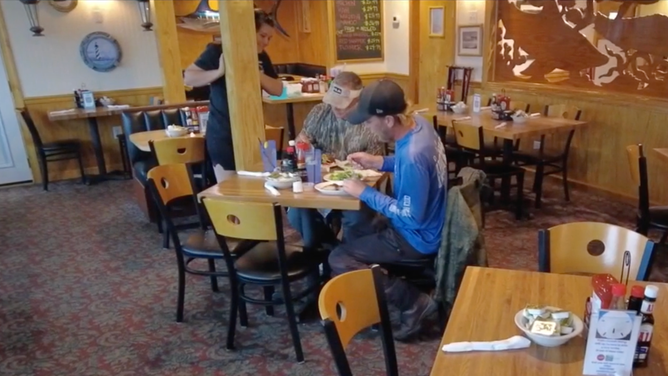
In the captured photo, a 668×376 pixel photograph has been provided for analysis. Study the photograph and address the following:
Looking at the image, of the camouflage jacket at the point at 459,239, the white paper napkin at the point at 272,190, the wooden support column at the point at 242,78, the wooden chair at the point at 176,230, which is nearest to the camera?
the camouflage jacket at the point at 459,239

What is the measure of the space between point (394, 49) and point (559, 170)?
330 centimetres

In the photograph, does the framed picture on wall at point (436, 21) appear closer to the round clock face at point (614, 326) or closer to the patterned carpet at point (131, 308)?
the patterned carpet at point (131, 308)

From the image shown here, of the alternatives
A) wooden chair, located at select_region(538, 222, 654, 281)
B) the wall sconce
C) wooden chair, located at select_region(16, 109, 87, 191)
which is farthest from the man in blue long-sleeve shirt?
the wall sconce

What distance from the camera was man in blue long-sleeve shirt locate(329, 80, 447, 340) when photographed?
7.15 feet

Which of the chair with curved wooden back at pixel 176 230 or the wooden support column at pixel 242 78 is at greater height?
the wooden support column at pixel 242 78

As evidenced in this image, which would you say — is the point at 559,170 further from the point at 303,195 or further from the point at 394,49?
the point at 394,49

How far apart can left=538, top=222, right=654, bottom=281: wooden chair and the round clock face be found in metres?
0.67

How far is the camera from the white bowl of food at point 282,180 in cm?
257

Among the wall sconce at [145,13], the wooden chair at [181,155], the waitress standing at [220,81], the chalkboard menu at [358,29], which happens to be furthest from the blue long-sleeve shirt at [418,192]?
the chalkboard menu at [358,29]

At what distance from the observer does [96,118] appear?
555cm

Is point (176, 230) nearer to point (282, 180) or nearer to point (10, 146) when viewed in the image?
point (282, 180)

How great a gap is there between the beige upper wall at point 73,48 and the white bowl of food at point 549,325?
5.52m

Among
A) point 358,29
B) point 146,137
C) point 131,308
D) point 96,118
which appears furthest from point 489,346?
point 358,29

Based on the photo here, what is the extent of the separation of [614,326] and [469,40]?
5155 millimetres
